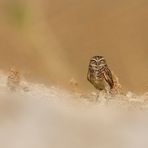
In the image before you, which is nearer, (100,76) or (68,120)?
(68,120)

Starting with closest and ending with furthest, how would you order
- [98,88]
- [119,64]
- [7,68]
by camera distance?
[98,88] < [7,68] < [119,64]

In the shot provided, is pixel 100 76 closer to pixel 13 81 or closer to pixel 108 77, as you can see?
pixel 108 77

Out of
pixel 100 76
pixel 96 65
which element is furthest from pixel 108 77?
pixel 96 65

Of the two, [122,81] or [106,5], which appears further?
[106,5]

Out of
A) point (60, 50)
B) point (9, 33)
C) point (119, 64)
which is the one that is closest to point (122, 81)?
point (119, 64)

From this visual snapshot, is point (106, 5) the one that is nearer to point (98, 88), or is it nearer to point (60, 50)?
point (60, 50)

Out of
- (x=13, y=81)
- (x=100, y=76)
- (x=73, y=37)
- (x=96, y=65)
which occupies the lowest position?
(x=13, y=81)

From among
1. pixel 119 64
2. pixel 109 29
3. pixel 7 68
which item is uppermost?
pixel 109 29

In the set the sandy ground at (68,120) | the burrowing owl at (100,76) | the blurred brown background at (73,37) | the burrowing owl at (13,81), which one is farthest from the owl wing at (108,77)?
the blurred brown background at (73,37)
